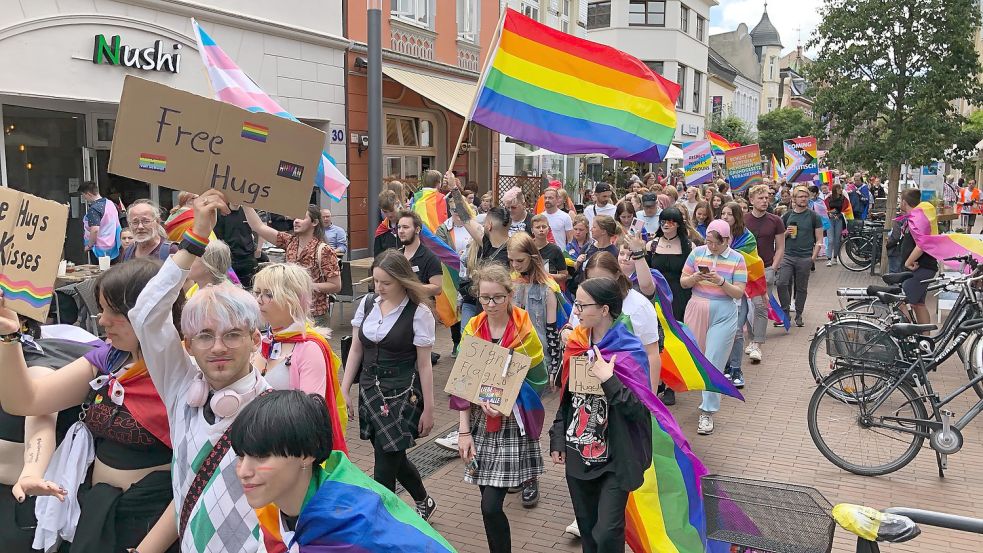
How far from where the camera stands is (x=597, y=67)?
8.14 meters

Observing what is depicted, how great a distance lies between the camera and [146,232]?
5695mm

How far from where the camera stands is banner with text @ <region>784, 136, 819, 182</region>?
62.1 feet

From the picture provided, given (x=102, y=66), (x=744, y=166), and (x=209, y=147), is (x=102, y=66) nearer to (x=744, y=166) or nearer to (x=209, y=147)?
(x=209, y=147)

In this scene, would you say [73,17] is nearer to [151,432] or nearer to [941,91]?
[151,432]

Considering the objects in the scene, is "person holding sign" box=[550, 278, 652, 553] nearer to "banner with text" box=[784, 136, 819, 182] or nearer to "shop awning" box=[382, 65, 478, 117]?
"shop awning" box=[382, 65, 478, 117]

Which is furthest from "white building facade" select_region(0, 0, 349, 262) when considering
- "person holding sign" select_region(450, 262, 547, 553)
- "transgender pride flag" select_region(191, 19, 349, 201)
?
"person holding sign" select_region(450, 262, 547, 553)

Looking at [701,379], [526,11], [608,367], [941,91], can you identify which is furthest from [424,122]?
[608,367]

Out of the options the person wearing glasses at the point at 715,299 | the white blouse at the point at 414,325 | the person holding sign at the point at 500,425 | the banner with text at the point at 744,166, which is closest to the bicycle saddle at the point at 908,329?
the person wearing glasses at the point at 715,299

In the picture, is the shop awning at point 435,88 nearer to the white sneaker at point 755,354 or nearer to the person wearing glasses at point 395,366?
the white sneaker at point 755,354

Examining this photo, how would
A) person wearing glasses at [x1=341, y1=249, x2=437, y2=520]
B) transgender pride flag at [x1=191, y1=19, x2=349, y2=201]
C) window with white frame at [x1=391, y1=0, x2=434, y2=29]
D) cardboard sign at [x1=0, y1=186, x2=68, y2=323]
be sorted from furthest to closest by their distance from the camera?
window with white frame at [x1=391, y1=0, x2=434, y2=29] < transgender pride flag at [x1=191, y1=19, x2=349, y2=201] < person wearing glasses at [x1=341, y1=249, x2=437, y2=520] < cardboard sign at [x1=0, y1=186, x2=68, y2=323]

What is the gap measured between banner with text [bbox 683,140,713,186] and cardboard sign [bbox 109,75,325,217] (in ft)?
50.4

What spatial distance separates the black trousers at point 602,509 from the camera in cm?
370

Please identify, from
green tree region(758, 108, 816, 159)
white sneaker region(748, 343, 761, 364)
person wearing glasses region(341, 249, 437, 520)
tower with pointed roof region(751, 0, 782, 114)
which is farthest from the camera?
tower with pointed roof region(751, 0, 782, 114)

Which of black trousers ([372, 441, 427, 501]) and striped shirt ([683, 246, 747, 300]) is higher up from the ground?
striped shirt ([683, 246, 747, 300])
